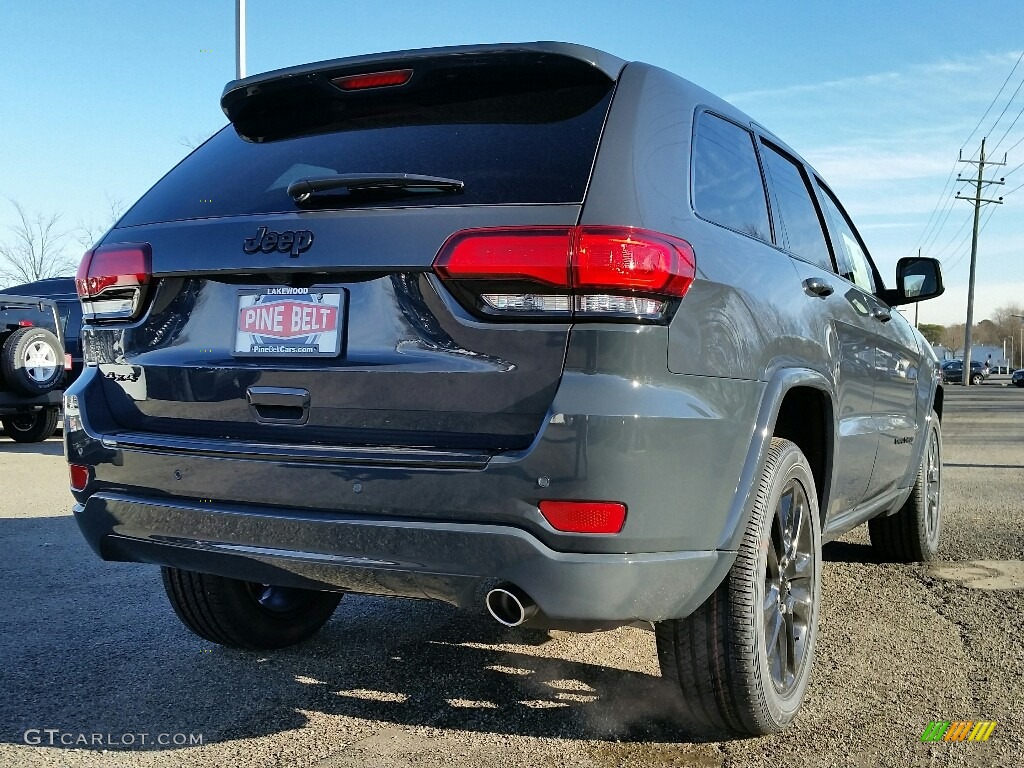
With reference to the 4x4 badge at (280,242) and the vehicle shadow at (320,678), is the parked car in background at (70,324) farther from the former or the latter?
the 4x4 badge at (280,242)

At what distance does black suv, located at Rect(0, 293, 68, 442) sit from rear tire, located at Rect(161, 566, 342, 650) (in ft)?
28.1

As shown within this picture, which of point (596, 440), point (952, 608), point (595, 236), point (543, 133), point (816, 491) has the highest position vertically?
point (543, 133)

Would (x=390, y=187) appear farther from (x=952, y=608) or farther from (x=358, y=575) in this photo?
(x=952, y=608)

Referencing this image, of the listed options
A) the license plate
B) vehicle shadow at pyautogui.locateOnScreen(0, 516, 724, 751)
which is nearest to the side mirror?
vehicle shadow at pyautogui.locateOnScreen(0, 516, 724, 751)

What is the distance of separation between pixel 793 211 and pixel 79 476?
8.39 ft

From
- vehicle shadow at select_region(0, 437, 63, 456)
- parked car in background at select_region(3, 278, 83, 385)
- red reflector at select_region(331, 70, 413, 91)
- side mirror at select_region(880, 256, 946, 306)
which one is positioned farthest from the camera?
parked car in background at select_region(3, 278, 83, 385)

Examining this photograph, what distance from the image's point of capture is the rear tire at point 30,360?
10.8 meters

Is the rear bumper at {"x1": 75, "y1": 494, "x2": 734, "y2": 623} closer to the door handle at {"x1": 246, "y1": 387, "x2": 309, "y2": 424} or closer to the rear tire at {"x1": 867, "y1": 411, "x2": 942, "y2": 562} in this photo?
the door handle at {"x1": 246, "y1": 387, "x2": 309, "y2": 424}

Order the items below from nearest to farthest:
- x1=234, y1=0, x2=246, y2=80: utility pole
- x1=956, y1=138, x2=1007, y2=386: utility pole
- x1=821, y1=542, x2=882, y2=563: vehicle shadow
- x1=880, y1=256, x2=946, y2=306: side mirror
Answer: x1=880, y1=256, x2=946, y2=306: side mirror
x1=821, y1=542, x2=882, y2=563: vehicle shadow
x1=234, y1=0, x2=246, y2=80: utility pole
x1=956, y1=138, x2=1007, y2=386: utility pole

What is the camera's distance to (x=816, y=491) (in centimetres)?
332

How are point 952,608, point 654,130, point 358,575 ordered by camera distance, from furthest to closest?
point 952,608
point 654,130
point 358,575

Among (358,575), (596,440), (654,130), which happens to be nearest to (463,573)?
(358,575)

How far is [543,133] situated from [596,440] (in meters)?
0.82

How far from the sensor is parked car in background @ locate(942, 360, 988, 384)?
62.2 meters
